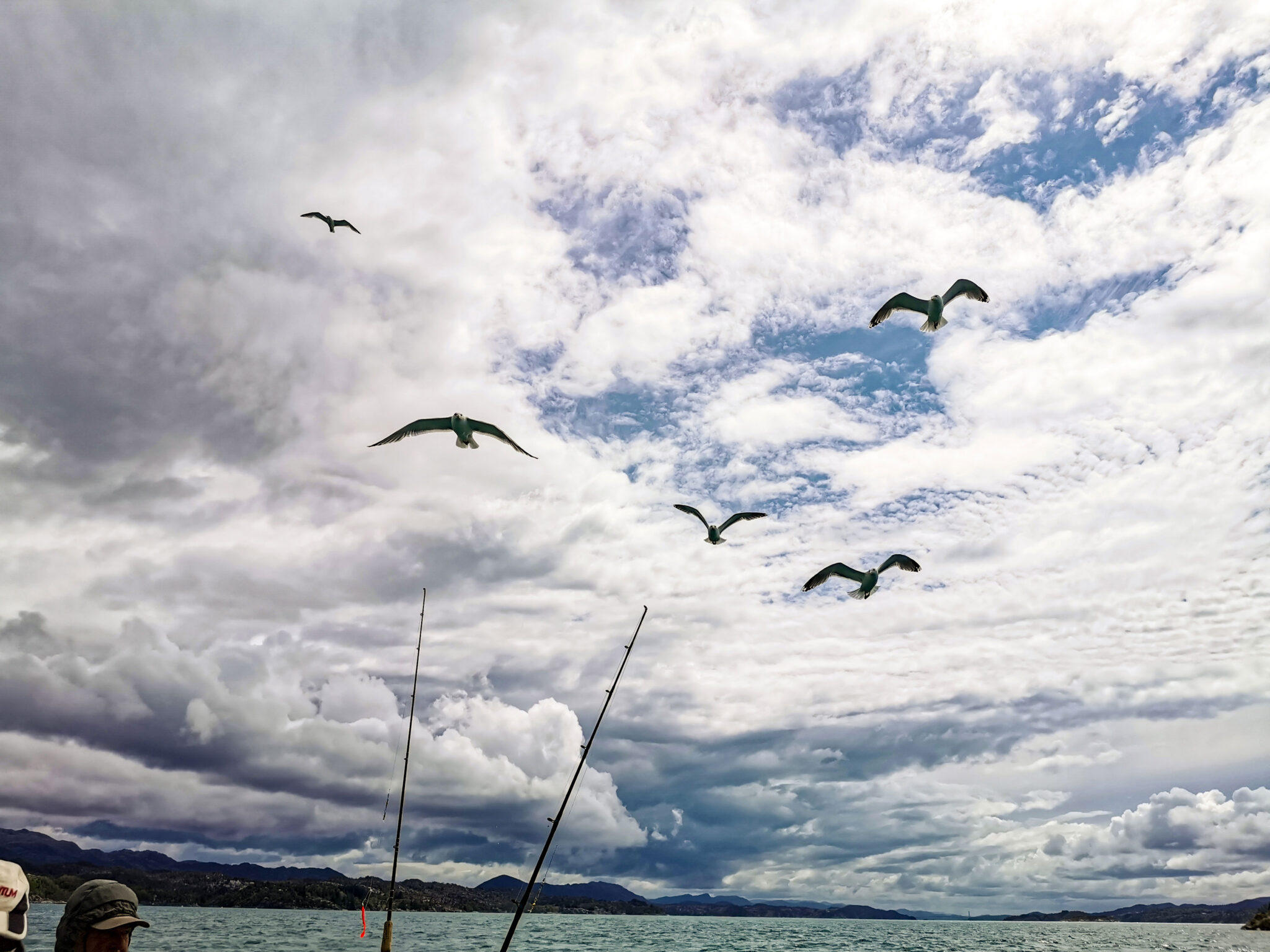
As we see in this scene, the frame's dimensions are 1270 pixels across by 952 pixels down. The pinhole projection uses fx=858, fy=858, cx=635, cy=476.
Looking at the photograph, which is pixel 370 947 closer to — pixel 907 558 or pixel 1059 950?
pixel 1059 950

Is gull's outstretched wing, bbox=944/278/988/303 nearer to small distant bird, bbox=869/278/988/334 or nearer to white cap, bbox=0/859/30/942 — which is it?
small distant bird, bbox=869/278/988/334

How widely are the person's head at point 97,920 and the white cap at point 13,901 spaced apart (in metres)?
0.22

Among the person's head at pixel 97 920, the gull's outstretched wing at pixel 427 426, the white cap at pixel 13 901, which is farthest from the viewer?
the gull's outstretched wing at pixel 427 426

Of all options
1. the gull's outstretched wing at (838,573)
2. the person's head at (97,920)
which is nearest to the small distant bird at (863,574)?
the gull's outstretched wing at (838,573)

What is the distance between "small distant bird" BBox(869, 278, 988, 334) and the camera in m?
28.5

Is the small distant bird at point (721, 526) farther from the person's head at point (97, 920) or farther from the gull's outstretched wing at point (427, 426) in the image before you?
the person's head at point (97, 920)

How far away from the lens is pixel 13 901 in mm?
4820

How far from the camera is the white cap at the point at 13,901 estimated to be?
15.4 ft

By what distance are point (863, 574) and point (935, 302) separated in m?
10.0

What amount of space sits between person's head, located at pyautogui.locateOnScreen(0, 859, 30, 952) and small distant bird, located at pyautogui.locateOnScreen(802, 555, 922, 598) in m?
26.7

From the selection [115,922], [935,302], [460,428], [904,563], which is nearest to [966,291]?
[935,302]

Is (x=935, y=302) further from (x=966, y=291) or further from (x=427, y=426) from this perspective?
(x=427, y=426)

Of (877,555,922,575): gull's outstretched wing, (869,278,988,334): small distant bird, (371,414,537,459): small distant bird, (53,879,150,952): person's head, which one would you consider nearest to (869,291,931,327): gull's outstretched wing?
(869,278,988,334): small distant bird

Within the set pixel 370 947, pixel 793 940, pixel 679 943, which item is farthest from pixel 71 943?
pixel 793 940
